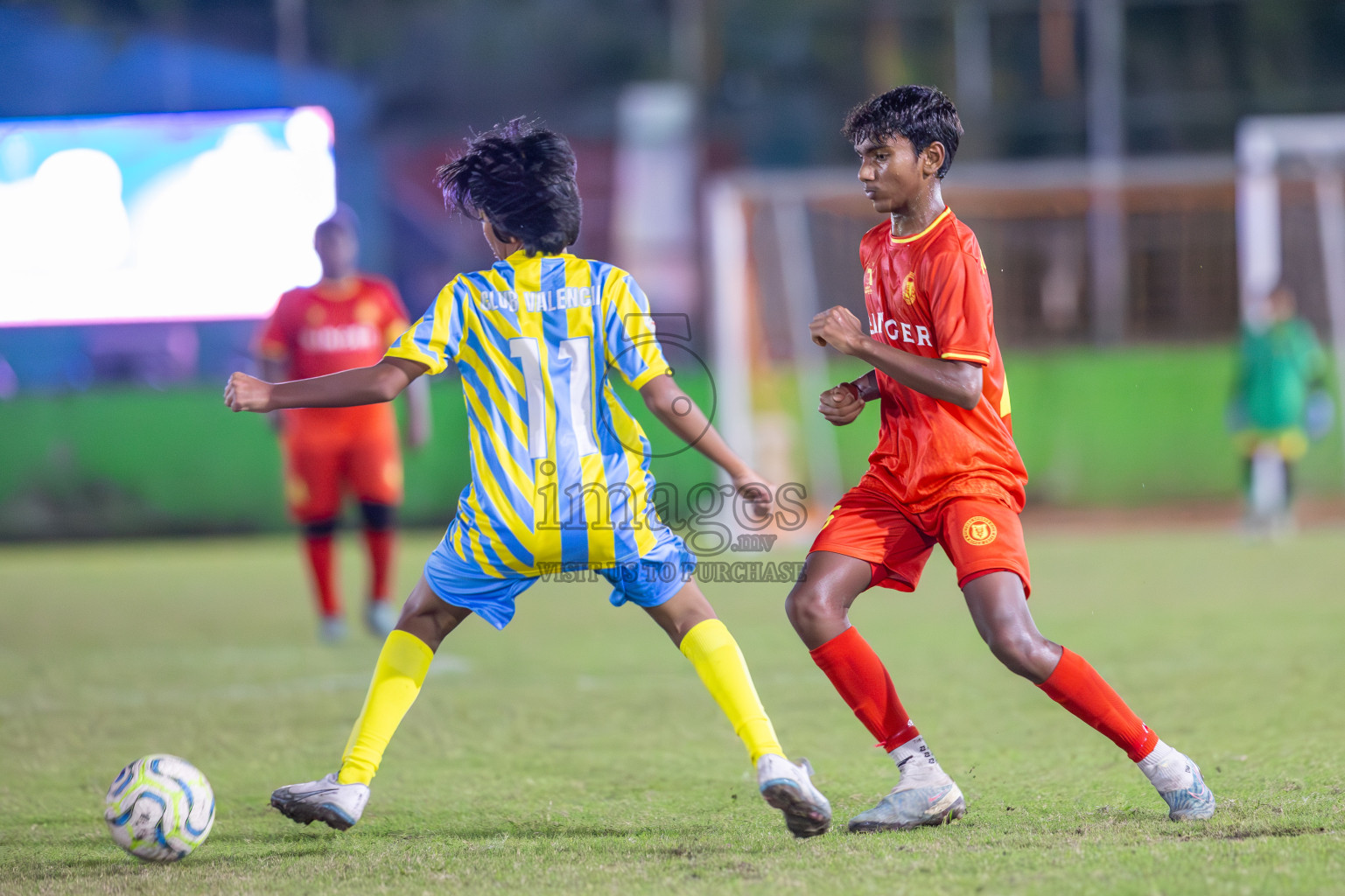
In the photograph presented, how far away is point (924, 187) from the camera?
3.71 metres

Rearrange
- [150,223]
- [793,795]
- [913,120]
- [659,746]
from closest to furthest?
[793,795] < [913,120] < [659,746] < [150,223]

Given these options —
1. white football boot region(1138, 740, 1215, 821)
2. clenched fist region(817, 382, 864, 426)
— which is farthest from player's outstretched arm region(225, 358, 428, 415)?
white football boot region(1138, 740, 1215, 821)

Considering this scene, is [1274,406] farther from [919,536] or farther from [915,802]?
[915,802]

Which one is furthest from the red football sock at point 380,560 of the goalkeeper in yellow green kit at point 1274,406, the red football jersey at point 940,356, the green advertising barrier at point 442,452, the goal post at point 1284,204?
the goal post at point 1284,204

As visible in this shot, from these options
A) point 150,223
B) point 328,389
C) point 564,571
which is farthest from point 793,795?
point 150,223

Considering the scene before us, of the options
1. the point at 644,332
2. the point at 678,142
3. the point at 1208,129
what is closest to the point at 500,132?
the point at 644,332

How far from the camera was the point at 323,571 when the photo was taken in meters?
7.95

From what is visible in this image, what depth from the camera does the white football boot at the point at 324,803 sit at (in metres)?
3.57

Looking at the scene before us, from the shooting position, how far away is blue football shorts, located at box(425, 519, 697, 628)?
3.56 metres

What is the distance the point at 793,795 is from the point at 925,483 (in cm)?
88

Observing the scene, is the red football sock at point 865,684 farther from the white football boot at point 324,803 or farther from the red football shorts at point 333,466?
the red football shorts at point 333,466

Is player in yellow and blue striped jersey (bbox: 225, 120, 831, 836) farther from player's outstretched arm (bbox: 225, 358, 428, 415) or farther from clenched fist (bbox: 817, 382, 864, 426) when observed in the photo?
clenched fist (bbox: 817, 382, 864, 426)

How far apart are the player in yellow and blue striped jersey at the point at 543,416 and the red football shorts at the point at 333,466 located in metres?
4.44

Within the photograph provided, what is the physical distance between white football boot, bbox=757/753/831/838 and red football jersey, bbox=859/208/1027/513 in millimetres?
778
